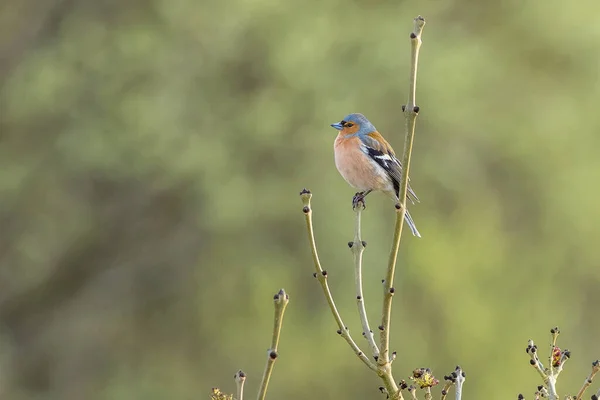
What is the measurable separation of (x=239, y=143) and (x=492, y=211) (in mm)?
3184

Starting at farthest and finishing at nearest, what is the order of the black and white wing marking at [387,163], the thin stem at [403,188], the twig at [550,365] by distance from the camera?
the black and white wing marking at [387,163] → the twig at [550,365] → the thin stem at [403,188]

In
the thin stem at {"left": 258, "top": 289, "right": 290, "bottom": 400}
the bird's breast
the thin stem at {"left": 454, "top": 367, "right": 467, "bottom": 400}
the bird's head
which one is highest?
the bird's head

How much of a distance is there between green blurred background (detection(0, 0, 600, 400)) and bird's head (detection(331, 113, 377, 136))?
419cm

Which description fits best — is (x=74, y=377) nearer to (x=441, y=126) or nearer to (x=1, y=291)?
(x=1, y=291)

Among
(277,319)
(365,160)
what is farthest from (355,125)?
(277,319)

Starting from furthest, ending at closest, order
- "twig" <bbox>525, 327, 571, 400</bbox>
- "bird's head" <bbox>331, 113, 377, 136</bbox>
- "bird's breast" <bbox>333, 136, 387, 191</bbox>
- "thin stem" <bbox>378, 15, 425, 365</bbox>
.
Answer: "bird's head" <bbox>331, 113, 377, 136</bbox>, "bird's breast" <bbox>333, 136, 387, 191</bbox>, "twig" <bbox>525, 327, 571, 400</bbox>, "thin stem" <bbox>378, 15, 425, 365</bbox>

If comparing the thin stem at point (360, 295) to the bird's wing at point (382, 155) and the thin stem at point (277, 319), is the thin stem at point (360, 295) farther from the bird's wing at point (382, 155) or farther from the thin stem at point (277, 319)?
the bird's wing at point (382, 155)

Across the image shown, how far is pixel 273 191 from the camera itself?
9.96m

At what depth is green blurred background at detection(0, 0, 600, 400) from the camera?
985cm

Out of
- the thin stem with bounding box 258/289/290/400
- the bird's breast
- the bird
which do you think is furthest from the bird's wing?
the thin stem with bounding box 258/289/290/400

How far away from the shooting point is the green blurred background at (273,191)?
9.85 metres

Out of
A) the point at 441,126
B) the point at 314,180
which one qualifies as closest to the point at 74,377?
the point at 314,180

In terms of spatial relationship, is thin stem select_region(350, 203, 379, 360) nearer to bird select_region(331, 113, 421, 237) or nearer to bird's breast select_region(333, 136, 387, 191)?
bird select_region(331, 113, 421, 237)

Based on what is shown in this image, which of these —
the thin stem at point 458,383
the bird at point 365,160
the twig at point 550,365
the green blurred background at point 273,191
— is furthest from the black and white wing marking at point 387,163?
the green blurred background at point 273,191
